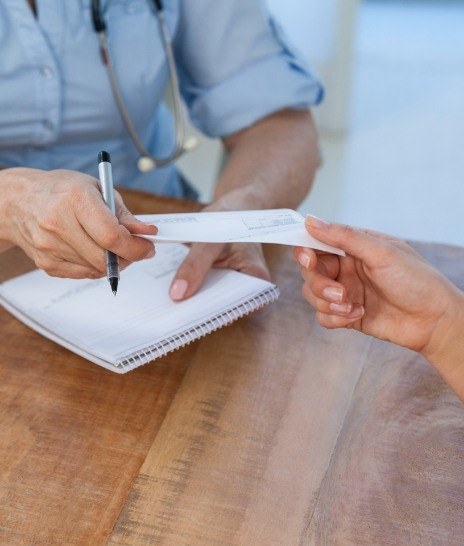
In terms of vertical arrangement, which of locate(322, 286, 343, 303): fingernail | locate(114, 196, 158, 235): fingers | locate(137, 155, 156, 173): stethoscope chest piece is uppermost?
locate(114, 196, 158, 235): fingers

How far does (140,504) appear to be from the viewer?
2.37 feet

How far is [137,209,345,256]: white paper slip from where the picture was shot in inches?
31.5

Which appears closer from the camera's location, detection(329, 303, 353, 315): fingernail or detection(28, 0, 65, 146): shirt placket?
detection(329, 303, 353, 315): fingernail

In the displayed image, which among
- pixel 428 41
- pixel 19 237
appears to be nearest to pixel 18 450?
pixel 19 237

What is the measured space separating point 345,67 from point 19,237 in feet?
7.52

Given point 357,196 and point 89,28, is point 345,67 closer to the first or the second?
point 357,196

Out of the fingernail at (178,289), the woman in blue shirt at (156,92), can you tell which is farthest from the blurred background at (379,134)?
the fingernail at (178,289)

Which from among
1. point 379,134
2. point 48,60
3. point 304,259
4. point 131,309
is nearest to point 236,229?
point 304,259

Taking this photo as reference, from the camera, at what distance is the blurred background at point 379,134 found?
2.69 metres

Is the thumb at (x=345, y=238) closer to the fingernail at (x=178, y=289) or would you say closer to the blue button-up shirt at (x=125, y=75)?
the fingernail at (x=178, y=289)

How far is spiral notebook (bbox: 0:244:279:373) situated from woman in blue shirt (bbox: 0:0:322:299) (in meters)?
0.07

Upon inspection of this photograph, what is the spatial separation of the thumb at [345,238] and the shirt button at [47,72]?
54 cm

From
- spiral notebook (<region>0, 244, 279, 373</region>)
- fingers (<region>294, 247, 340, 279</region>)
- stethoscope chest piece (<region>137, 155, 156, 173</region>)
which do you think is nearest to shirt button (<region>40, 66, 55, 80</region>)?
stethoscope chest piece (<region>137, 155, 156, 173</region>)

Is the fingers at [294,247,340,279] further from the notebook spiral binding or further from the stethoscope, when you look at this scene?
the stethoscope
